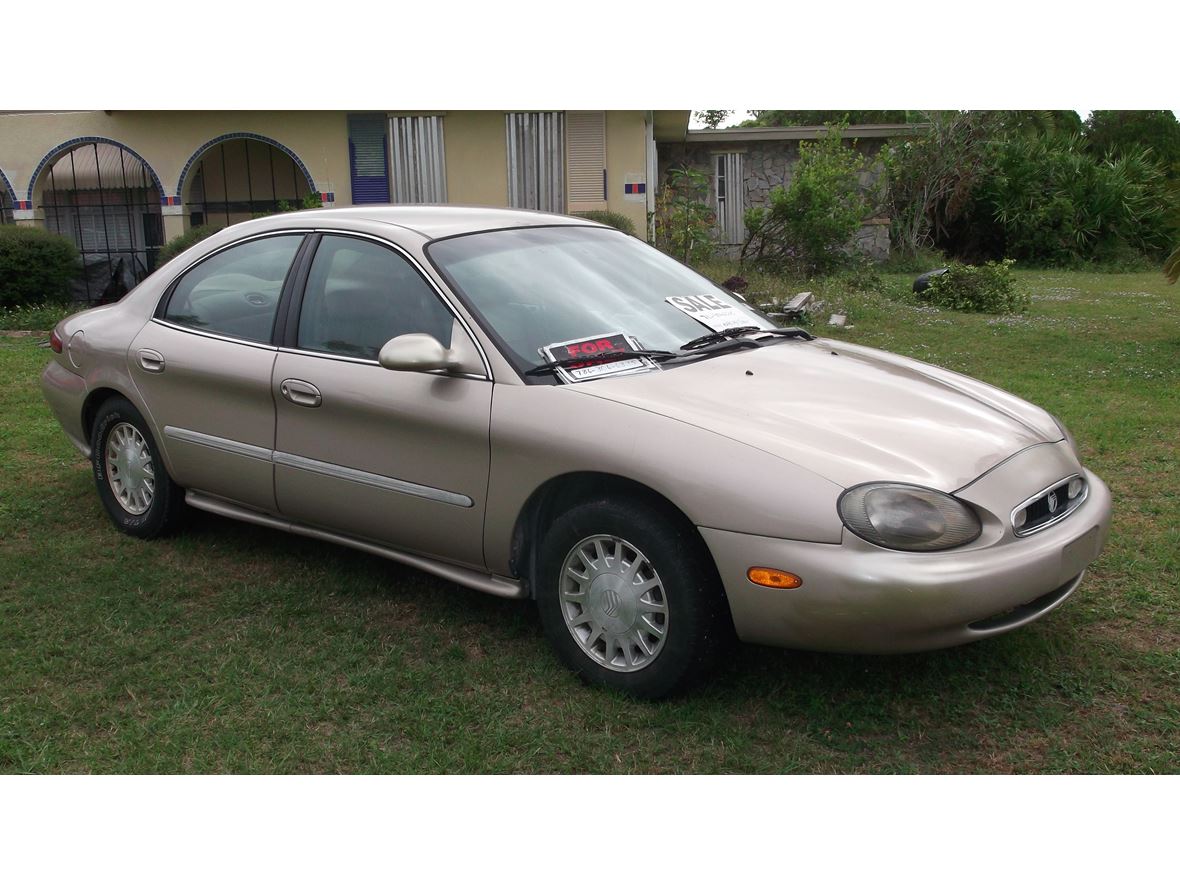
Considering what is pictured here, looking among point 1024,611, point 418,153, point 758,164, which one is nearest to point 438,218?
point 1024,611

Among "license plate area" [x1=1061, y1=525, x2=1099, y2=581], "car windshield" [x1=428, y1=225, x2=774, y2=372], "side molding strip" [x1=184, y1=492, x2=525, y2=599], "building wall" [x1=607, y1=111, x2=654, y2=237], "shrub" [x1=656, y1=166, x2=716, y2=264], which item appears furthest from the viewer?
"shrub" [x1=656, y1=166, x2=716, y2=264]

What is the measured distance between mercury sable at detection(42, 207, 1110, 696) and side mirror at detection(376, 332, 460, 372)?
0.01 m

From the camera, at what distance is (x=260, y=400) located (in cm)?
445

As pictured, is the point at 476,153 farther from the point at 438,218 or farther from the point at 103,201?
the point at 438,218

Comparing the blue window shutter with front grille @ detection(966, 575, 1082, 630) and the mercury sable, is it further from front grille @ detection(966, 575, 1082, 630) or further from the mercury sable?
front grille @ detection(966, 575, 1082, 630)

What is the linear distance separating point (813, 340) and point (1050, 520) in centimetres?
144

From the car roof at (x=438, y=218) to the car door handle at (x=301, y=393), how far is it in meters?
0.74

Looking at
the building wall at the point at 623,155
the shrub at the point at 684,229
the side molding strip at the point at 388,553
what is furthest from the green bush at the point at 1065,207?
the side molding strip at the point at 388,553

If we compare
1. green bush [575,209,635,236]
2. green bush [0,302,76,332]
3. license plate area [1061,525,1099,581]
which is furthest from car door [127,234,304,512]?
green bush [575,209,635,236]

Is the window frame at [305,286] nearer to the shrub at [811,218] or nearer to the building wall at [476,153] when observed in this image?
the building wall at [476,153]

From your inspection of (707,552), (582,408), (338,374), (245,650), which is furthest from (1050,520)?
(245,650)

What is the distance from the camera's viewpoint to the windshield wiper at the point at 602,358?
3795 millimetres

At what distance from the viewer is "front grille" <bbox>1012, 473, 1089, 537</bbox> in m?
3.36
